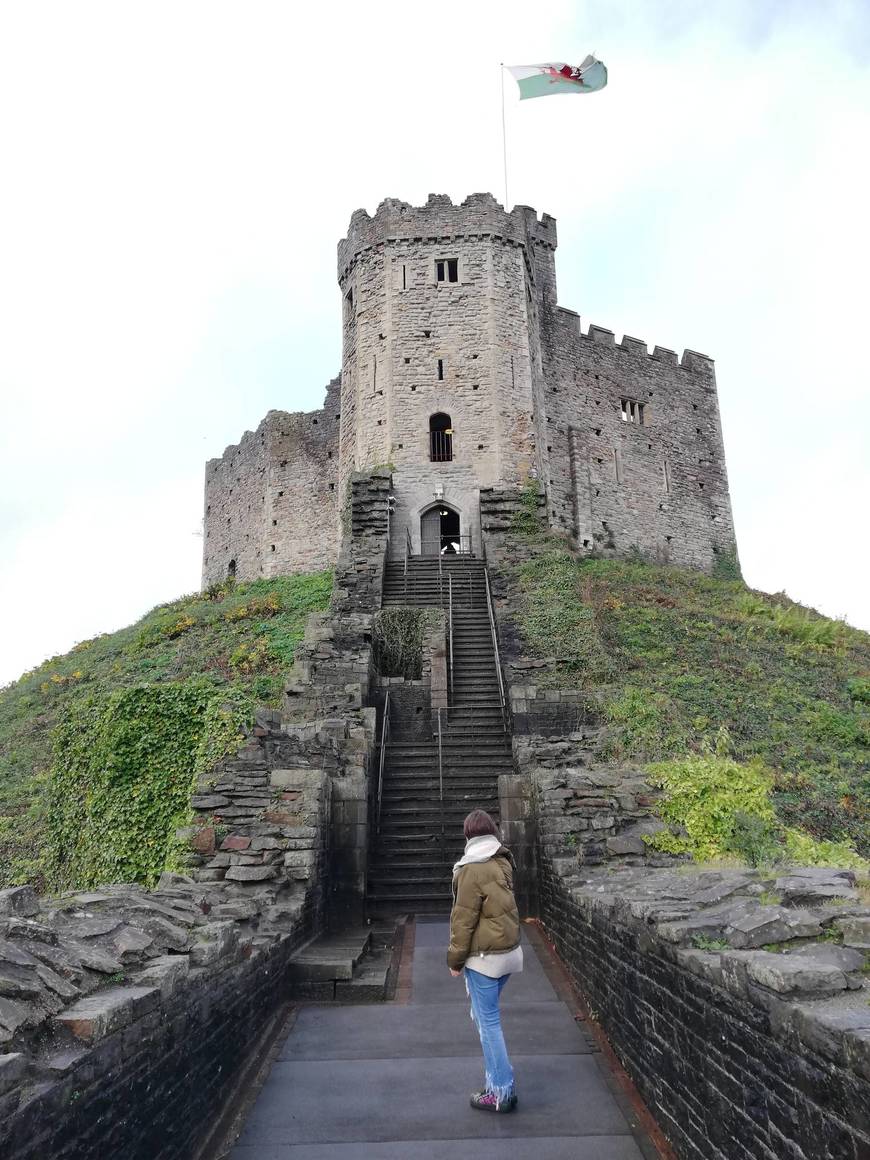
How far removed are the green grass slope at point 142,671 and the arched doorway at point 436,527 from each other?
342cm

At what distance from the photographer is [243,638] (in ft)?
67.3

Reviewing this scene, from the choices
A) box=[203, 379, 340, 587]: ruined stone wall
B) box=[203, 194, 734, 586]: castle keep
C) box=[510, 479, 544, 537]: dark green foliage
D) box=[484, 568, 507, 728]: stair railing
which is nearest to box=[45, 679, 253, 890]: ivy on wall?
box=[484, 568, 507, 728]: stair railing

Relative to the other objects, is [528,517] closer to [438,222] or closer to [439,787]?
[438,222]

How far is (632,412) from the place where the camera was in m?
33.8

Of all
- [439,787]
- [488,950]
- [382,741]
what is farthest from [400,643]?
[488,950]

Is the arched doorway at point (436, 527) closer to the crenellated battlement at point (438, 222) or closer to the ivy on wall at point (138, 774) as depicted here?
the crenellated battlement at point (438, 222)

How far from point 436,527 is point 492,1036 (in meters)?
20.8

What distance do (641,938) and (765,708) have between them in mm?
10386

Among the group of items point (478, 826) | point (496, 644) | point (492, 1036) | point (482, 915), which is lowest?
point (492, 1036)

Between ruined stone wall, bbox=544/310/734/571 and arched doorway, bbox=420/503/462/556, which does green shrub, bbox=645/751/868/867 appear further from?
ruined stone wall, bbox=544/310/734/571

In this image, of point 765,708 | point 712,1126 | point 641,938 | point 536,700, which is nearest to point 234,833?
point 641,938

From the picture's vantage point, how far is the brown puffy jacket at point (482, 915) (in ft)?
14.6

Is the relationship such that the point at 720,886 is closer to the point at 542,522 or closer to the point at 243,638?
the point at 243,638

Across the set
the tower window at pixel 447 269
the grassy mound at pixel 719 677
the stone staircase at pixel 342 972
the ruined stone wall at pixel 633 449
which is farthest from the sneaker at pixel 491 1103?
the tower window at pixel 447 269
